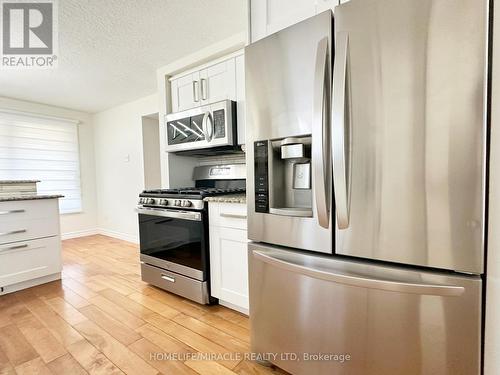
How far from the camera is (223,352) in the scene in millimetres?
1490

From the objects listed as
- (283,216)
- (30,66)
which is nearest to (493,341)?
(283,216)

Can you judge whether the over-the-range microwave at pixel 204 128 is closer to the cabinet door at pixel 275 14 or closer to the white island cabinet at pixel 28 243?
the cabinet door at pixel 275 14

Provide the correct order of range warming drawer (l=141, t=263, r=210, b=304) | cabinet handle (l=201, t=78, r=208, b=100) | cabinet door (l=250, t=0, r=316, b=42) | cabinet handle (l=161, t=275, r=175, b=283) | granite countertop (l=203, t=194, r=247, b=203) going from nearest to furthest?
cabinet door (l=250, t=0, r=316, b=42), granite countertop (l=203, t=194, r=247, b=203), range warming drawer (l=141, t=263, r=210, b=304), cabinet handle (l=161, t=275, r=175, b=283), cabinet handle (l=201, t=78, r=208, b=100)

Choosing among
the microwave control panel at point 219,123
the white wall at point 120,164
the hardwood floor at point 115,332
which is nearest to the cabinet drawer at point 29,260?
the hardwood floor at point 115,332

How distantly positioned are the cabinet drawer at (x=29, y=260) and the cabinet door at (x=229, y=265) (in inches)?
73.1

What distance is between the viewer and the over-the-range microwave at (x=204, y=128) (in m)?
2.20

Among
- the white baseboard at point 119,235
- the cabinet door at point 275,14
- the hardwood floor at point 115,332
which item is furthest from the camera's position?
the white baseboard at point 119,235

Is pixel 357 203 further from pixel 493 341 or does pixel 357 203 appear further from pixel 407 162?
pixel 493 341

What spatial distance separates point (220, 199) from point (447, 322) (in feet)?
4.42

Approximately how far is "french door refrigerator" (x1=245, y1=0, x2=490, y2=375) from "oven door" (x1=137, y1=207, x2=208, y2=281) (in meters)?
0.84

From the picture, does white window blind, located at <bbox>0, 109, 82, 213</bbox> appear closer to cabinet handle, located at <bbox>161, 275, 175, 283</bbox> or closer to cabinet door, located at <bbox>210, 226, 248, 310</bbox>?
cabinet handle, located at <bbox>161, 275, 175, 283</bbox>

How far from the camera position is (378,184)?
3.08 ft

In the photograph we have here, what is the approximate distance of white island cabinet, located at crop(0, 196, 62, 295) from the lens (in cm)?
232

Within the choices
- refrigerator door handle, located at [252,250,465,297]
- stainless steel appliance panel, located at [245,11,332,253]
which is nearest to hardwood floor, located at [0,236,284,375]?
refrigerator door handle, located at [252,250,465,297]
